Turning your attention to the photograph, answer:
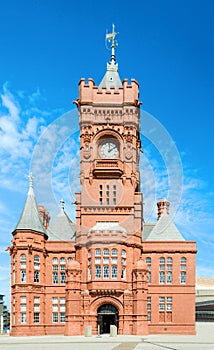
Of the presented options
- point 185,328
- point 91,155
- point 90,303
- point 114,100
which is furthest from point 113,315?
point 114,100

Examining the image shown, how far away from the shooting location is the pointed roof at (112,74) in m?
65.7

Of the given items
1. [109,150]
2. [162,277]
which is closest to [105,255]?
[162,277]

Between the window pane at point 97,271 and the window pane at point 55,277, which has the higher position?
the window pane at point 97,271

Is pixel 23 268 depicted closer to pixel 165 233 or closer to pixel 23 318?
pixel 23 318

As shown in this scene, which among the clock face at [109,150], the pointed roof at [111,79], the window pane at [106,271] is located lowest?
the window pane at [106,271]

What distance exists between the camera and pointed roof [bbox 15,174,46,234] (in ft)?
188

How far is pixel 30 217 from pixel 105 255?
10.4m

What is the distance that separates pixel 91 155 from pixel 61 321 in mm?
20530

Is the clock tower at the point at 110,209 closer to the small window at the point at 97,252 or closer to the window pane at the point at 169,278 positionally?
the small window at the point at 97,252

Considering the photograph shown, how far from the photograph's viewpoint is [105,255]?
55281 mm

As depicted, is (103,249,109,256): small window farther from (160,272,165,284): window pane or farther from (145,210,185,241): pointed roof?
(160,272,165,284): window pane

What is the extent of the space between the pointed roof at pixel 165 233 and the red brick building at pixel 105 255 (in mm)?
128

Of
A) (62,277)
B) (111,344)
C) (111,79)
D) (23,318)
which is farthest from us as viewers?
A: (111,79)

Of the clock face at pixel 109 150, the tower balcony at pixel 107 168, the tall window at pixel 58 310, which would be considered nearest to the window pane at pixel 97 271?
the tall window at pixel 58 310
